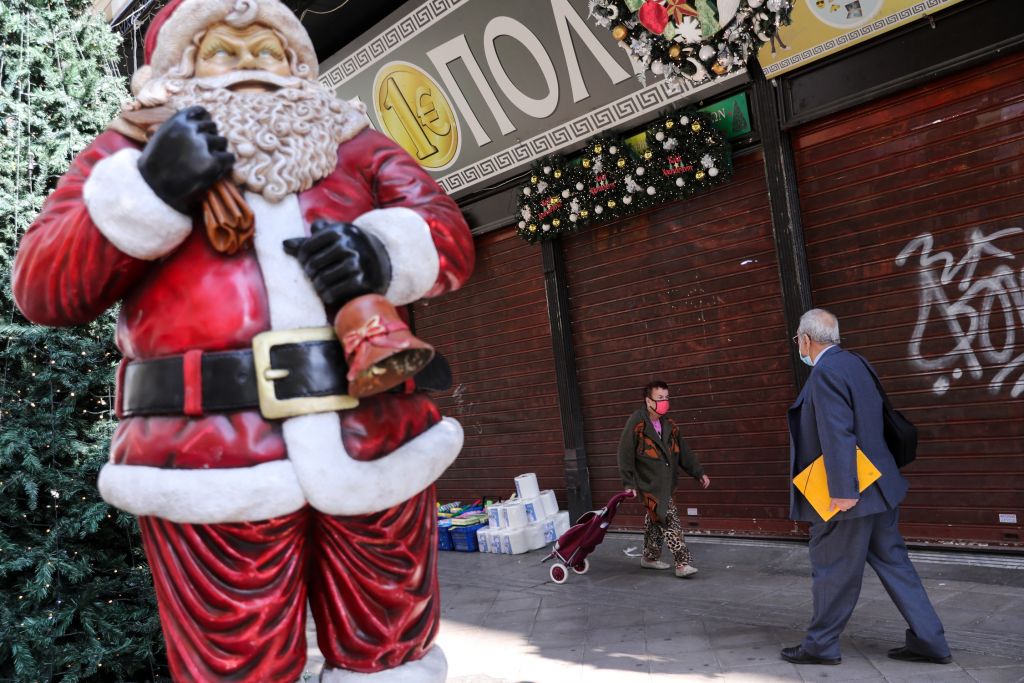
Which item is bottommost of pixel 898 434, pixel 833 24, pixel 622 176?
pixel 898 434

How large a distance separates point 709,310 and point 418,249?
585 cm

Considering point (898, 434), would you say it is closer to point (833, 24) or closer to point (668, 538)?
point (668, 538)

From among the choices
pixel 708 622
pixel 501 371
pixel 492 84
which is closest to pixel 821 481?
pixel 708 622

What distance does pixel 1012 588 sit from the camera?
17.7 ft

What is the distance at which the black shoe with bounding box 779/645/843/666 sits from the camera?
441 centimetres

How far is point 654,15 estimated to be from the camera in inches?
199

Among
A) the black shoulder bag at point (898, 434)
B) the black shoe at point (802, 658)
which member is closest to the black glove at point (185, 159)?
the black shoulder bag at point (898, 434)

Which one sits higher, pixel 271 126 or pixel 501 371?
pixel 271 126

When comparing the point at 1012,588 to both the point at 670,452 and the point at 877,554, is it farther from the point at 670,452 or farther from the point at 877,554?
the point at 670,452

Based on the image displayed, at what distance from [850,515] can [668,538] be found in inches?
106

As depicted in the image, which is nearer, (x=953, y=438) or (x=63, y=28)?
(x=63, y=28)

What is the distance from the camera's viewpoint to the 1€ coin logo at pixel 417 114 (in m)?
9.22

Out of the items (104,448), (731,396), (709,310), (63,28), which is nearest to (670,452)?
(731,396)

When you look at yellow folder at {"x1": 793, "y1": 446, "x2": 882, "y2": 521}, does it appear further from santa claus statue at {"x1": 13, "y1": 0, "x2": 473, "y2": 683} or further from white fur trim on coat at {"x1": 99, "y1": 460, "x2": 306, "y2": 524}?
white fur trim on coat at {"x1": 99, "y1": 460, "x2": 306, "y2": 524}
